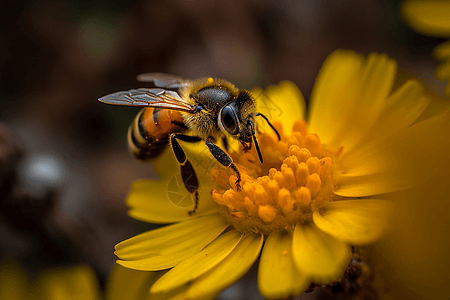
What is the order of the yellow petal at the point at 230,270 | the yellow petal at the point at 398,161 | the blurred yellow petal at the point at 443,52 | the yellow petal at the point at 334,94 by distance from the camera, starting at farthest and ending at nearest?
the yellow petal at the point at 334,94 → the blurred yellow petal at the point at 443,52 → the yellow petal at the point at 230,270 → the yellow petal at the point at 398,161

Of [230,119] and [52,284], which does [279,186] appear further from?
[52,284]

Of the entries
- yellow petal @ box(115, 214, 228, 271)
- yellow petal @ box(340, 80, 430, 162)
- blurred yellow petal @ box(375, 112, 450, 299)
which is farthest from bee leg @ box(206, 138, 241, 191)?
blurred yellow petal @ box(375, 112, 450, 299)

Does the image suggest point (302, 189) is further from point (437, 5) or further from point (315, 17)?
point (315, 17)

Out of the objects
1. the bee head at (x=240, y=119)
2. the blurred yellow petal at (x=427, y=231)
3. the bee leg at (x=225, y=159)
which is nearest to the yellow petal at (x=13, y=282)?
the bee leg at (x=225, y=159)

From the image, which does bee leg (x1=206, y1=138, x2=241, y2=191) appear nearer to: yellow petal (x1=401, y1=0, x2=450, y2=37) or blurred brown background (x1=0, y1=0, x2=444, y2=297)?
yellow petal (x1=401, y1=0, x2=450, y2=37)

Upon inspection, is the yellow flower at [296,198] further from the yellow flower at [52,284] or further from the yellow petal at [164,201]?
the yellow flower at [52,284]

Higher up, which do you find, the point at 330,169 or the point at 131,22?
the point at 131,22

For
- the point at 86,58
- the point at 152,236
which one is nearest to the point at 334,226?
the point at 152,236
